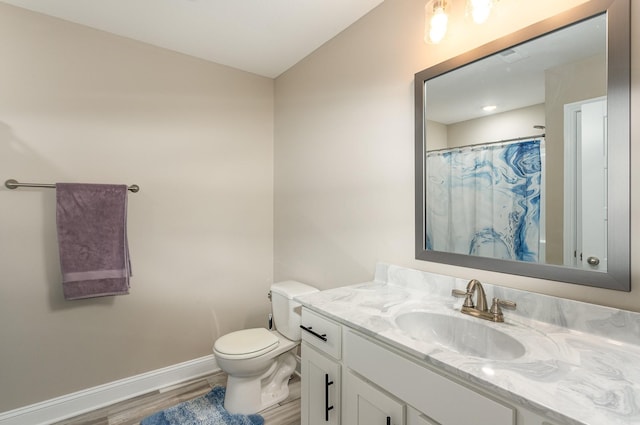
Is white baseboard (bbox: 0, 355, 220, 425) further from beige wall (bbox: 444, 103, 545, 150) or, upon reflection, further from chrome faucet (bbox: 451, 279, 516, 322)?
beige wall (bbox: 444, 103, 545, 150)

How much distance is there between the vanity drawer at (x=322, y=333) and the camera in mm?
1277

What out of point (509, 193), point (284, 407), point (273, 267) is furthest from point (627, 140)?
point (273, 267)

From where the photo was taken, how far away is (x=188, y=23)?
2.00m

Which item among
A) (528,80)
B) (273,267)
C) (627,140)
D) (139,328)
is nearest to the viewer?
(627,140)

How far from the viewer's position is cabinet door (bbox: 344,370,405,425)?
1.03 m

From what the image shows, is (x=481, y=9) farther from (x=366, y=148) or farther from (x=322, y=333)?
(x=322, y=333)

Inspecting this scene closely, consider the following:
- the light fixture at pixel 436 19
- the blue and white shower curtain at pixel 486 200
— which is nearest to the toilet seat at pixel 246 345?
the blue and white shower curtain at pixel 486 200

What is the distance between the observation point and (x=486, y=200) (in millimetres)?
1386

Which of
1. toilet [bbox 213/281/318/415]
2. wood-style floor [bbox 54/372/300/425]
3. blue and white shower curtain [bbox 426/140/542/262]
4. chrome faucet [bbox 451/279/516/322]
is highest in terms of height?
blue and white shower curtain [bbox 426/140/542/262]

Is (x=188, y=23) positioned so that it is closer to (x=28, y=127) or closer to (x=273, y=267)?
(x=28, y=127)

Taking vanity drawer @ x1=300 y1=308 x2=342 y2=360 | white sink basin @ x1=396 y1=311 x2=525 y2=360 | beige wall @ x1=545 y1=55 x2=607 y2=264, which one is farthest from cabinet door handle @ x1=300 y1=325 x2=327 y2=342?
beige wall @ x1=545 y1=55 x2=607 y2=264

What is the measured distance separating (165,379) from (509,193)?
2.50 meters

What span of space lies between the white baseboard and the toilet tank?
774 millimetres

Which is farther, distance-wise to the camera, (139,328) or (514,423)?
(139,328)
